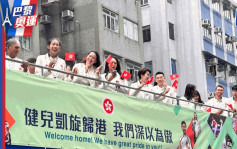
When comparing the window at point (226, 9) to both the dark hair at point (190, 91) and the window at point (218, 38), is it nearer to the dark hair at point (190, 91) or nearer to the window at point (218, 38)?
the window at point (218, 38)

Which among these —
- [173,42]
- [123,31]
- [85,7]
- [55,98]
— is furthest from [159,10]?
[55,98]

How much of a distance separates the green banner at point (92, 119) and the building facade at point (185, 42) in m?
14.6

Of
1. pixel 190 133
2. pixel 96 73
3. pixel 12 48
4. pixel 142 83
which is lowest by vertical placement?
pixel 190 133

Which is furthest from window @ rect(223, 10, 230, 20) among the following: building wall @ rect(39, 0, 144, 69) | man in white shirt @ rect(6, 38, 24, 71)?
man in white shirt @ rect(6, 38, 24, 71)

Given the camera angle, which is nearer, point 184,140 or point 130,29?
point 184,140

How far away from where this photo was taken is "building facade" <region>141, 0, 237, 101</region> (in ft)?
79.0

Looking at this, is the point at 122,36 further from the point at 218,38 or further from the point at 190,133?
the point at 190,133

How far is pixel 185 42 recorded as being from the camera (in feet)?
83.1

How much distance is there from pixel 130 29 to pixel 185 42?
16.5ft

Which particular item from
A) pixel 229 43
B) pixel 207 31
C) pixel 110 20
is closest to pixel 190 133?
pixel 110 20

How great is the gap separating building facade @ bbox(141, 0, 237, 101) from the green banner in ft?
48.1

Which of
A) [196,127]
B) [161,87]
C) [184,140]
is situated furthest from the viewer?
[196,127]

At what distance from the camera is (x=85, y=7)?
19688 mm

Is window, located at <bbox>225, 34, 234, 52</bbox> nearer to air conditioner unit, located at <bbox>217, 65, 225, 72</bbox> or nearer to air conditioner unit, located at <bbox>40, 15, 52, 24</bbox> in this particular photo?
air conditioner unit, located at <bbox>217, 65, 225, 72</bbox>
